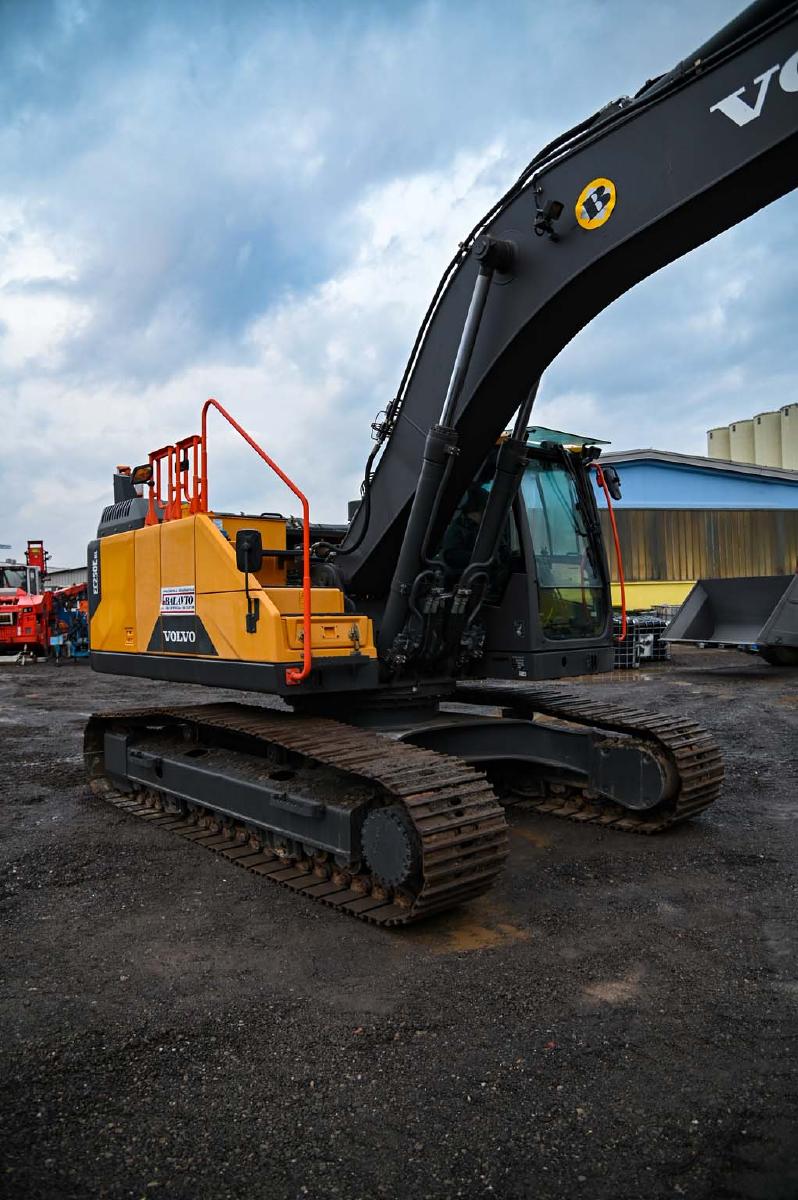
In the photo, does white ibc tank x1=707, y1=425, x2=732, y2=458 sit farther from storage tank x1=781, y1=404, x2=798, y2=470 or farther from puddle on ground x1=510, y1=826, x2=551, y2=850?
puddle on ground x1=510, y1=826, x2=551, y2=850

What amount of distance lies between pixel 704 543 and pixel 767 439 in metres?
12.2

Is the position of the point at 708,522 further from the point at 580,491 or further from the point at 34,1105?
the point at 34,1105

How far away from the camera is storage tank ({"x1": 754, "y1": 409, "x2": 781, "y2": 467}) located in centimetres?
3547

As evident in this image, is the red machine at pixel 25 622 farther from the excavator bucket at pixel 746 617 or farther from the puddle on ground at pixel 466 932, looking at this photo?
the puddle on ground at pixel 466 932

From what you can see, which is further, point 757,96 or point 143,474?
point 143,474

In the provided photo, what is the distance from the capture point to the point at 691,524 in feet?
86.3

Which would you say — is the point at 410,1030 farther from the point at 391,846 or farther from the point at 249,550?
the point at 249,550

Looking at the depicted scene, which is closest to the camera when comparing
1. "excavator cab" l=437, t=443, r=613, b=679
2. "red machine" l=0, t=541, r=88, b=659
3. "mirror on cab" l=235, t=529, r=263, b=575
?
"mirror on cab" l=235, t=529, r=263, b=575

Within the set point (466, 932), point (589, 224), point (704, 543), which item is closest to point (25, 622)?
point (704, 543)

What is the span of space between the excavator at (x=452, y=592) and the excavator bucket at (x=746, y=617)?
31.2 ft

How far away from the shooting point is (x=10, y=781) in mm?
8070

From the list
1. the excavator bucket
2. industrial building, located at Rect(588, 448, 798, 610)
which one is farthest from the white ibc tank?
the excavator bucket

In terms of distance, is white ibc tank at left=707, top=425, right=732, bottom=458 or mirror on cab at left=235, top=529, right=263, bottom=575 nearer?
mirror on cab at left=235, top=529, right=263, bottom=575

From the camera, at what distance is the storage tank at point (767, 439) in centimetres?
3547
